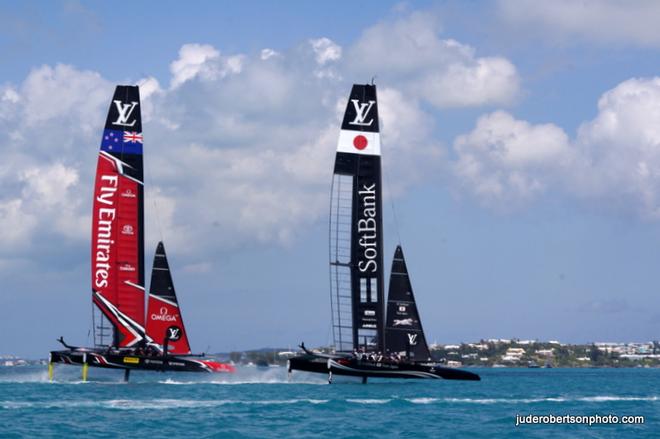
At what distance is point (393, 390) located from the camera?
61.3 m

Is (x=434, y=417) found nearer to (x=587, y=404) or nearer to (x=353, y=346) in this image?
(x=587, y=404)

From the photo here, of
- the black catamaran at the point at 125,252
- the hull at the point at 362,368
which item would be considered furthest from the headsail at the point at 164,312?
the hull at the point at 362,368

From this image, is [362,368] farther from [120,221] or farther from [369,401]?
[120,221]

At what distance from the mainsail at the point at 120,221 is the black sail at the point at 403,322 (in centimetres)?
1546

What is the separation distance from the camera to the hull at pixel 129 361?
218 feet

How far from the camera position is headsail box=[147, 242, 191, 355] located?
233 feet

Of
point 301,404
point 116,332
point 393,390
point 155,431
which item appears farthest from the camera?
point 116,332

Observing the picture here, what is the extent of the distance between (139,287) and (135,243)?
2.69m

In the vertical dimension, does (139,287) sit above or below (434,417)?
above

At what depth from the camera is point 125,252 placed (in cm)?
7038

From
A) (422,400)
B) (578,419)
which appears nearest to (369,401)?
(422,400)

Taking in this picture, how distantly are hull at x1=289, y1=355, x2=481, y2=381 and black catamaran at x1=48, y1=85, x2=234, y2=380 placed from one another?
8794 millimetres

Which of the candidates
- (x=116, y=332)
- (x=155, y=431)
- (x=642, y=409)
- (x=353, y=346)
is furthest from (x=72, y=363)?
(x=642, y=409)

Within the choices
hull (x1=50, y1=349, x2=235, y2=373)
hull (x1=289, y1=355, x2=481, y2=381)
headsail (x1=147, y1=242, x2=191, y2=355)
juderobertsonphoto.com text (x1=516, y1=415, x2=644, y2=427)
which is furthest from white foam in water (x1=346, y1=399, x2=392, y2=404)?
headsail (x1=147, y1=242, x2=191, y2=355)
